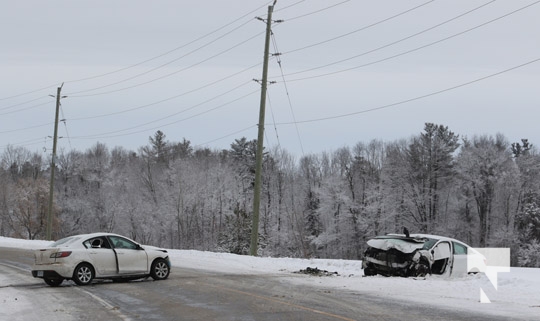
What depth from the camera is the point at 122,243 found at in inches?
728

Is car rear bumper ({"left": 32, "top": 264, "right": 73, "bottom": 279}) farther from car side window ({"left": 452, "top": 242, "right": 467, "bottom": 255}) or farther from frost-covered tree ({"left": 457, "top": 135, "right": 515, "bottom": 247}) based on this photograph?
frost-covered tree ({"left": 457, "top": 135, "right": 515, "bottom": 247})

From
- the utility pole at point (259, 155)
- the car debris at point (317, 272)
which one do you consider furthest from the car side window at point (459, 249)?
the utility pole at point (259, 155)

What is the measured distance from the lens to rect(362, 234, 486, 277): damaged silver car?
18422mm

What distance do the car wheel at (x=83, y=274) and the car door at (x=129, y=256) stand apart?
32.9 inches

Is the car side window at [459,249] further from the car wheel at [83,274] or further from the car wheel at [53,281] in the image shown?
the car wheel at [53,281]

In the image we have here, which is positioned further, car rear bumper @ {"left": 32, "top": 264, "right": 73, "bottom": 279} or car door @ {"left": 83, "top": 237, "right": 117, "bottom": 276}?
car door @ {"left": 83, "top": 237, "right": 117, "bottom": 276}

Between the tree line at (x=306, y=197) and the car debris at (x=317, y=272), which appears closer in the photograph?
→ the car debris at (x=317, y=272)

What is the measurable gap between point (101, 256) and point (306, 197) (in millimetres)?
73204

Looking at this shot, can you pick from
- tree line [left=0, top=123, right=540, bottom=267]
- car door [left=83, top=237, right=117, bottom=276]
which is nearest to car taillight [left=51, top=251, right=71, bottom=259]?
car door [left=83, top=237, right=117, bottom=276]

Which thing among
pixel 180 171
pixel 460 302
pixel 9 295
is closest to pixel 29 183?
pixel 180 171

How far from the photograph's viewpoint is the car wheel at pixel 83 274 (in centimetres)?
1742

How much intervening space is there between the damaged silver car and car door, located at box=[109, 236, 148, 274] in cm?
690

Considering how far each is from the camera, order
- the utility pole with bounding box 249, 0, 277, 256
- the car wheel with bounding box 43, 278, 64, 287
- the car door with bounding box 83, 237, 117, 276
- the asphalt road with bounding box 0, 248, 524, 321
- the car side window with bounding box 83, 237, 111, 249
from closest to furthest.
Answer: the asphalt road with bounding box 0, 248, 524, 321, the car wheel with bounding box 43, 278, 64, 287, the car door with bounding box 83, 237, 117, 276, the car side window with bounding box 83, 237, 111, 249, the utility pole with bounding box 249, 0, 277, 256

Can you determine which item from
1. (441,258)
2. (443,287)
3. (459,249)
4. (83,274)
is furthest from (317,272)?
(83,274)
